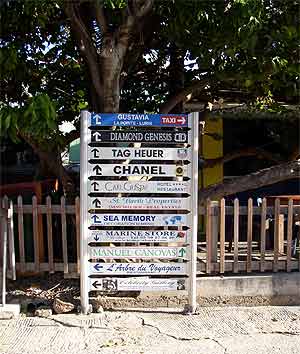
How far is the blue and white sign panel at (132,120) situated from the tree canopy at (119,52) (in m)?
0.43

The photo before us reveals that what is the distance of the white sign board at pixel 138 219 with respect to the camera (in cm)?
478

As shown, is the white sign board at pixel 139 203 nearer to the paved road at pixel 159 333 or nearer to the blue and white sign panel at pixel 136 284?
the blue and white sign panel at pixel 136 284

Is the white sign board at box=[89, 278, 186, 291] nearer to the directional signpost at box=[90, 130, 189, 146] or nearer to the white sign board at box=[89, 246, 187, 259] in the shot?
the white sign board at box=[89, 246, 187, 259]

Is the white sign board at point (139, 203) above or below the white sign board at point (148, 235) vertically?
above

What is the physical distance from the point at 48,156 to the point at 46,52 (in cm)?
152

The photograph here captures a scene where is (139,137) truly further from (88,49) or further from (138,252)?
(88,49)

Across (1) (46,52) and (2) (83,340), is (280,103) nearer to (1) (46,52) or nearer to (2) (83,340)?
(1) (46,52)

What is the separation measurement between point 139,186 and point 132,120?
2.16 ft

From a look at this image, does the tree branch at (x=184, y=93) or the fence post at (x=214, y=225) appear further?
the tree branch at (x=184, y=93)

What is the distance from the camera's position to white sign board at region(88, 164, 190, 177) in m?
4.74

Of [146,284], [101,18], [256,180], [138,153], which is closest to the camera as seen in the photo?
[138,153]

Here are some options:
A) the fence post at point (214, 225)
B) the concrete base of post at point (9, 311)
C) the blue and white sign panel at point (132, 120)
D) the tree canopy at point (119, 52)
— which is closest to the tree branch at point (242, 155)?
the tree canopy at point (119, 52)

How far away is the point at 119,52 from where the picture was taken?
504 centimetres

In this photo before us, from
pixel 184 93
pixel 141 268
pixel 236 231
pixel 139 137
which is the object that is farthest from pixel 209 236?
pixel 184 93
